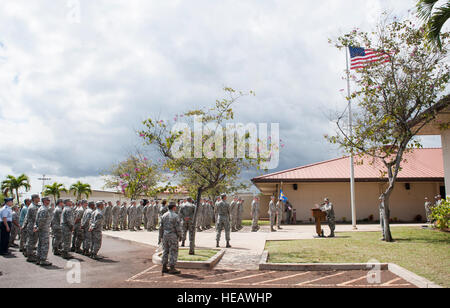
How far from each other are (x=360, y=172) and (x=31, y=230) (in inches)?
915

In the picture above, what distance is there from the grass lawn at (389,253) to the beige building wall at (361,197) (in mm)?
12465

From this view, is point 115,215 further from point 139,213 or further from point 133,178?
point 133,178

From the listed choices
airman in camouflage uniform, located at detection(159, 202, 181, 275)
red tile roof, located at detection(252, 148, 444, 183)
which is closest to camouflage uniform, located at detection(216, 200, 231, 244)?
airman in camouflage uniform, located at detection(159, 202, 181, 275)

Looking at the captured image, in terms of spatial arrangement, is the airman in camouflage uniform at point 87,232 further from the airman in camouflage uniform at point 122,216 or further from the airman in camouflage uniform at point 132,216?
the airman in camouflage uniform at point 122,216

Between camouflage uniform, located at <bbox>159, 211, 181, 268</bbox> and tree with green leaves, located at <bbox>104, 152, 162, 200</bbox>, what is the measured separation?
62.1 ft

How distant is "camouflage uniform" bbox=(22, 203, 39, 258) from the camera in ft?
32.7

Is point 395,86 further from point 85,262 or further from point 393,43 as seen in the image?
point 85,262

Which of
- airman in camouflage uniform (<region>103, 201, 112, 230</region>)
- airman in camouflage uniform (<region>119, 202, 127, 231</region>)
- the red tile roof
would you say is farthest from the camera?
the red tile roof

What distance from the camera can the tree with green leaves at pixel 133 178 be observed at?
29438 mm

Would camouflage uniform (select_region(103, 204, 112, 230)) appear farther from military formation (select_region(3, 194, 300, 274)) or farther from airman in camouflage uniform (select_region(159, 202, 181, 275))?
airman in camouflage uniform (select_region(159, 202, 181, 275))

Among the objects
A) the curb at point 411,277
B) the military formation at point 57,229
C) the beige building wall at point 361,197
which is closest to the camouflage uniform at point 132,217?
the military formation at point 57,229
